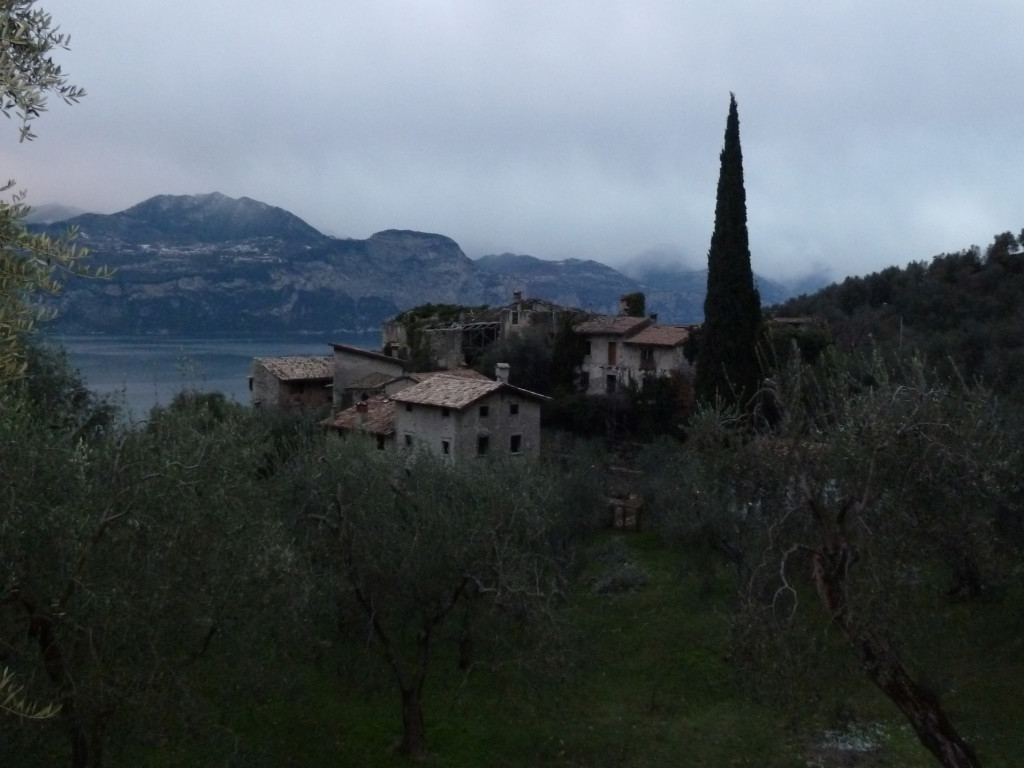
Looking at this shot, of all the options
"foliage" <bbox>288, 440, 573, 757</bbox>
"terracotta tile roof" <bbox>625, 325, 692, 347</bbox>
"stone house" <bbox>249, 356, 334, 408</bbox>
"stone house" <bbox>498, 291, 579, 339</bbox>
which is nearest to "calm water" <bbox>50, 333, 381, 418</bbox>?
"stone house" <bbox>249, 356, 334, 408</bbox>

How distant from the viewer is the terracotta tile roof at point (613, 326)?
4788 centimetres

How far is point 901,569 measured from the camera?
1118 cm

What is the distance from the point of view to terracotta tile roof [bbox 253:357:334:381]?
46719 mm

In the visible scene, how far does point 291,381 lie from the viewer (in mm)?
47406

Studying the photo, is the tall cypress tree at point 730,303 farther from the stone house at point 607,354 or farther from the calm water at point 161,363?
the calm water at point 161,363

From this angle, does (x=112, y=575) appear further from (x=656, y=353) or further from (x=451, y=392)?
(x=656, y=353)

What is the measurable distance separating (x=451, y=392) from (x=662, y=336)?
14.8 m

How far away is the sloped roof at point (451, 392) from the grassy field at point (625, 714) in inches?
579

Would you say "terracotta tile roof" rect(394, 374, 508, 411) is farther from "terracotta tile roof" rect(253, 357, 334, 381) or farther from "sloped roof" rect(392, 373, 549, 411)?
"terracotta tile roof" rect(253, 357, 334, 381)

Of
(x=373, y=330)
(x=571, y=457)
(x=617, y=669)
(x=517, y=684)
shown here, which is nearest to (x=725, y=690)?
(x=617, y=669)

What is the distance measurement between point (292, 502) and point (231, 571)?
15.9 ft

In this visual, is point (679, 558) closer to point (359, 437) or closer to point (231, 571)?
point (359, 437)

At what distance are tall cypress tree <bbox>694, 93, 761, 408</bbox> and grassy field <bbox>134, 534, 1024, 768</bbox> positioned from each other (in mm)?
16588

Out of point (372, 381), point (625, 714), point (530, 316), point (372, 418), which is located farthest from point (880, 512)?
point (530, 316)
